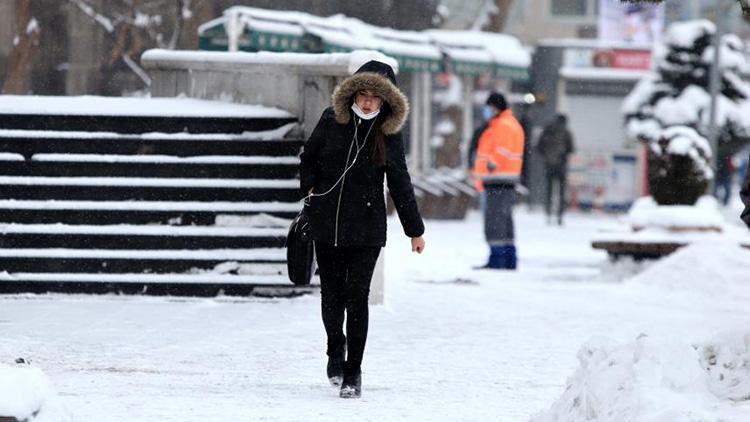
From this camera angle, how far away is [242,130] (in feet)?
42.2

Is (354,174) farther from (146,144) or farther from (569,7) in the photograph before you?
(569,7)

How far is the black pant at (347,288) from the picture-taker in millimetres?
8648

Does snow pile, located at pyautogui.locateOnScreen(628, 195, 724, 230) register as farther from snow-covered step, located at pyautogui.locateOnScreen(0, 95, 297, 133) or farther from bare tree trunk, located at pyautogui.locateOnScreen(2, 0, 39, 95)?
bare tree trunk, located at pyautogui.locateOnScreen(2, 0, 39, 95)

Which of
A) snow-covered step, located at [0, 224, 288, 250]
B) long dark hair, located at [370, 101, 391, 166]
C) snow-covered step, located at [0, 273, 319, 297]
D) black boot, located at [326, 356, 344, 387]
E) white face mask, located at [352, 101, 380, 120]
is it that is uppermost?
white face mask, located at [352, 101, 380, 120]

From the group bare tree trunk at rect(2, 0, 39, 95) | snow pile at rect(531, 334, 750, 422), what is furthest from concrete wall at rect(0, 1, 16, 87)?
snow pile at rect(531, 334, 750, 422)

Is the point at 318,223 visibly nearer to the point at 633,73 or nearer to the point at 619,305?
the point at 619,305

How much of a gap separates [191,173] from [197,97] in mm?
1054

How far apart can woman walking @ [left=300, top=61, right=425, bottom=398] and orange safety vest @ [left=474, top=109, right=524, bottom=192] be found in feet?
31.0

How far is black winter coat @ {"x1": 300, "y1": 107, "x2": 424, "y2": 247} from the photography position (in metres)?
8.57

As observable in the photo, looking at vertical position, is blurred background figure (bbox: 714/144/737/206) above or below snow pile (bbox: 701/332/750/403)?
below

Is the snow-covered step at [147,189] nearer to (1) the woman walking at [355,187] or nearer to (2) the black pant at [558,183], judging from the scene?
(1) the woman walking at [355,187]

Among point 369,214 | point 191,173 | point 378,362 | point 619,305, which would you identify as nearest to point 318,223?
point 369,214

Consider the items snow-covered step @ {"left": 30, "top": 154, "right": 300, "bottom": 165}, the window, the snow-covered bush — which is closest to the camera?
snow-covered step @ {"left": 30, "top": 154, "right": 300, "bottom": 165}

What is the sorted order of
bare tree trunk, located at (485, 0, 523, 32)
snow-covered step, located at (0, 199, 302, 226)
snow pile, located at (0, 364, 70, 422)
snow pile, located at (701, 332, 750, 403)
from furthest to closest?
1. bare tree trunk, located at (485, 0, 523, 32)
2. snow-covered step, located at (0, 199, 302, 226)
3. snow pile, located at (701, 332, 750, 403)
4. snow pile, located at (0, 364, 70, 422)
